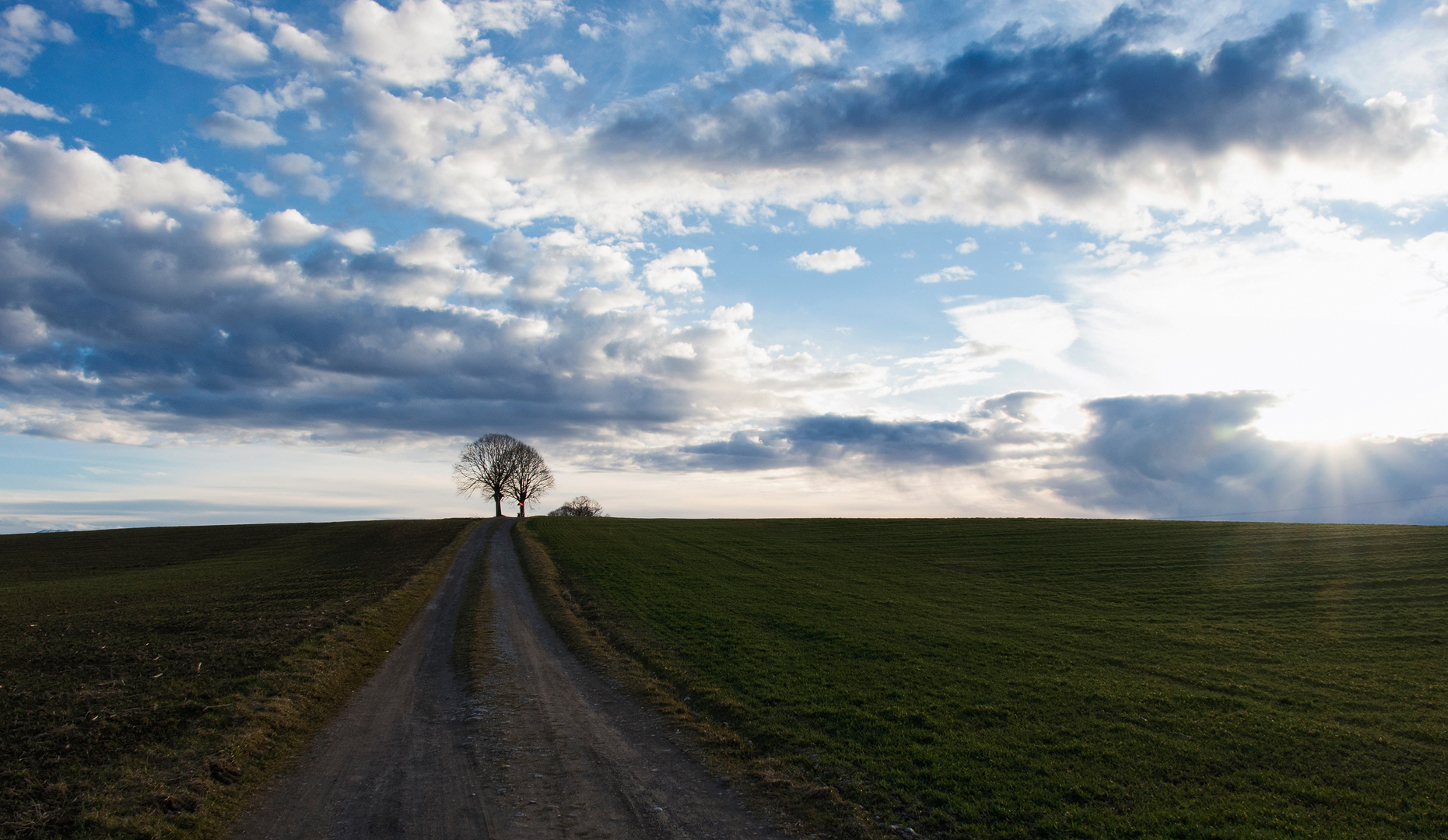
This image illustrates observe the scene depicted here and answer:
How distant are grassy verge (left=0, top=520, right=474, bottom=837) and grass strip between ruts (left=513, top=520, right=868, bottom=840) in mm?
6515

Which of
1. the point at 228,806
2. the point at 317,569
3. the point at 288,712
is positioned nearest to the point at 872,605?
the point at 288,712

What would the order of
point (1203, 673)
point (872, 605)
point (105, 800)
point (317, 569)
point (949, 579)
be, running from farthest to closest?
point (317, 569)
point (949, 579)
point (872, 605)
point (1203, 673)
point (105, 800)

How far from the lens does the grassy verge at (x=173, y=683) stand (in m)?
9.90

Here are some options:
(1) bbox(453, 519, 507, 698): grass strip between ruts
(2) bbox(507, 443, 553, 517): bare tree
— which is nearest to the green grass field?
(1) bbox(453, 519, 507, 698): grass strip between ruts

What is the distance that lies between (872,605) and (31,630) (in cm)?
3203

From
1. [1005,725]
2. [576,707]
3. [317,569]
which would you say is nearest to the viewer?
[1005,725]

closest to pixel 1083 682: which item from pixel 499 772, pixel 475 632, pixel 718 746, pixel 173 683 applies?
pixel 718 746

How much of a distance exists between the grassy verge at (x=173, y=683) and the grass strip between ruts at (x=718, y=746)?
651 centimetres

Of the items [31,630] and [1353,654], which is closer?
[1353,654]

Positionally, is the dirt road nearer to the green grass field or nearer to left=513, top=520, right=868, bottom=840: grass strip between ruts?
left=513, top=520, right=868, bottom=840: grass strip between ruts

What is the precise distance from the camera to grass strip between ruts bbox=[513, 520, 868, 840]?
9.70m

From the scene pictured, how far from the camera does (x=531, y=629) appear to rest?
2453cm

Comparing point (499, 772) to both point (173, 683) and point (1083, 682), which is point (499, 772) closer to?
point (173, 683)

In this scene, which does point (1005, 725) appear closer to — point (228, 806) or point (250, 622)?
point (228, 806)
